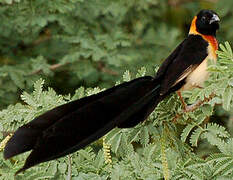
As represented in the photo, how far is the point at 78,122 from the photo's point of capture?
145cm

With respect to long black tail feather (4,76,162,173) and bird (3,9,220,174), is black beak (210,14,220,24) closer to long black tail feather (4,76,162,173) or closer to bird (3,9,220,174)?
bird (3,9,220,174)

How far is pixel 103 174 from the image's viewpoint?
176 cm

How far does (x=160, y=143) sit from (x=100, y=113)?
14.3 inches

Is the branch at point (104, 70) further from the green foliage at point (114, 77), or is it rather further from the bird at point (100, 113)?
the bird at point (100, 113)

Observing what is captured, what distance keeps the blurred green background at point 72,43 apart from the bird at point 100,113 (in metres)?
0.81

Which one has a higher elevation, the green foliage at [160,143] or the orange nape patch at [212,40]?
the orange nape patch at [212,40]

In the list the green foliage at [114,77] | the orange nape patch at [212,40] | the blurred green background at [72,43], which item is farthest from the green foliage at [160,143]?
the blurred green background at [72,43]

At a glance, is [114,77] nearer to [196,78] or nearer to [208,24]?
[208,24]

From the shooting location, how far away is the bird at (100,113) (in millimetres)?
1367

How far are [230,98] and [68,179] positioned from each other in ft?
2.02

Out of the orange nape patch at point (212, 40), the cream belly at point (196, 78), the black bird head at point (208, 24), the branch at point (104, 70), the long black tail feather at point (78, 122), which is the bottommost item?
the long black tail feather at point (78, 122)

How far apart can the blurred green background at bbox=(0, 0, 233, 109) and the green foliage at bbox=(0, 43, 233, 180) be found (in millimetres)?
948

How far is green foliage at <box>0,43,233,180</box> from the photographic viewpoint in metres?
1.61

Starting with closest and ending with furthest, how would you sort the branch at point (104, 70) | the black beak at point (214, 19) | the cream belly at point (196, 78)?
the cream belly at point (196, 78), the black beak at point (214, 19), the branch at point (104, 70)
